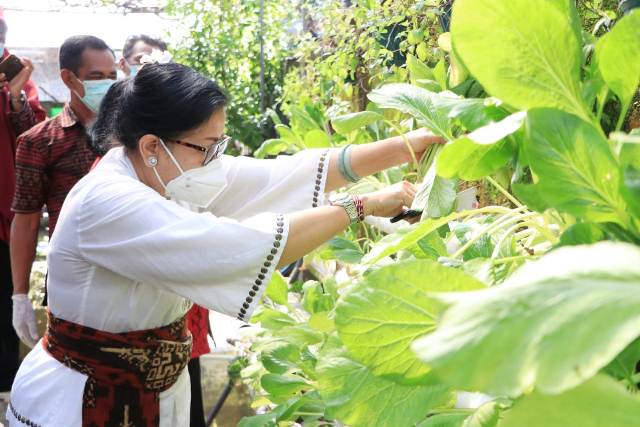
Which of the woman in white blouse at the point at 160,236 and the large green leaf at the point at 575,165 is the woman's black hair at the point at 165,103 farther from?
the large green leaf at the point at 575,165

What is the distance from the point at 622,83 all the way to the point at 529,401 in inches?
11.3

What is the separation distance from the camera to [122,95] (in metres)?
1.53

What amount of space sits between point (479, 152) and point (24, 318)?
2.18 meters

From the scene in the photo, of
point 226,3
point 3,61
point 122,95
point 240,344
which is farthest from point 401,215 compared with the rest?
point 226,3

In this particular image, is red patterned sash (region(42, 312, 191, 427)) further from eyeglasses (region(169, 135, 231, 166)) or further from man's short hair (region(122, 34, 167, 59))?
man's short hair (region(122, 34, 167, 59))

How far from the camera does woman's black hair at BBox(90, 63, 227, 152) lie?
1.40 metres

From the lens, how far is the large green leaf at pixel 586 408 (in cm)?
35

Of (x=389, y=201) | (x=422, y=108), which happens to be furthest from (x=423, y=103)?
(x=389, y=201)

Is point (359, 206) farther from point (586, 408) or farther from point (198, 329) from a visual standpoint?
point (198, 329)

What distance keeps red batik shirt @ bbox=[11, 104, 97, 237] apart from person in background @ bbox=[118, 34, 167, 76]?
65cm

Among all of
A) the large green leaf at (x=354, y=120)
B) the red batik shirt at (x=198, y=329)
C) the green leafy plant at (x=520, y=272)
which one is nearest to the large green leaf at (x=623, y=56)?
the green leafy plant at (x=520, y=272)

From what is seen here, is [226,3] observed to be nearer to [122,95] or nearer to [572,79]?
[122,95]

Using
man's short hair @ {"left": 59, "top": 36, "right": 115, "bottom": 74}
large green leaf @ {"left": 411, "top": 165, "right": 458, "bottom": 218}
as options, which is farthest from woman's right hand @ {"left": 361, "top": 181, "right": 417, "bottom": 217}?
man's short hair @ {"left": 59, "top": 36, "right": 115, "bottom": 74}

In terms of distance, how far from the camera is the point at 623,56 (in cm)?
52
